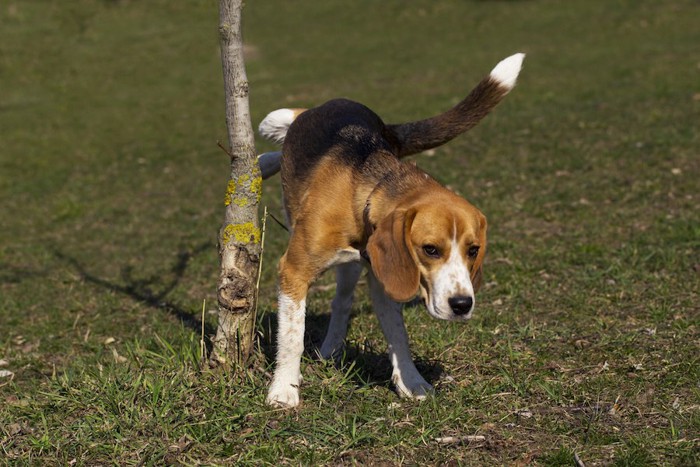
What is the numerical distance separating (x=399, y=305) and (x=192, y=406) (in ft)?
4.64

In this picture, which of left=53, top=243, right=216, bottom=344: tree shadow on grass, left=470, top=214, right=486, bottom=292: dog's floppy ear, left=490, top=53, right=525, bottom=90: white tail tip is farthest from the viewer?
left=53, top=243, right=216, bottom=344: tree shadow on grass

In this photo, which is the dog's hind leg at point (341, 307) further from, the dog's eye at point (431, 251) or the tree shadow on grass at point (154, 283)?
the tree shadow on grass at point (154, 283)

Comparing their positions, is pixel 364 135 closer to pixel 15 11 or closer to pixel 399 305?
pixel 399 305

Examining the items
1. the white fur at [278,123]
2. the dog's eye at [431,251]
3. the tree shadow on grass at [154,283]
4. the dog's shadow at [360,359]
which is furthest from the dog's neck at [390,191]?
the tree shadow on grass at [154,283]

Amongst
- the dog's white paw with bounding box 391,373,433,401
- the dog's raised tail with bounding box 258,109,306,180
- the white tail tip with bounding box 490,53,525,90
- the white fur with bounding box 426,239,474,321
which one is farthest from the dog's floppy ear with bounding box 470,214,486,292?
the dog's raised tail with bounding box 258,109,306,180

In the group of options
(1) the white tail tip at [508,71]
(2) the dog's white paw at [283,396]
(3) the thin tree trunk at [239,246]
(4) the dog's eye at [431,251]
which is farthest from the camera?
(1) the white tail tip at [508,71]

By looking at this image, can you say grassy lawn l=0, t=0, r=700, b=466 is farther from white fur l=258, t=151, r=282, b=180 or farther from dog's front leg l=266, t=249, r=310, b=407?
white fur l=258, t=151, r=282, b=180

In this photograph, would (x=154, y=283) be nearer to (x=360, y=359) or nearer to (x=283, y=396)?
(x=360, y=359)

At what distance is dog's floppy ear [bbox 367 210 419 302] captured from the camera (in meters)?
4.51

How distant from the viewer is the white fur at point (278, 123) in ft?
21.3

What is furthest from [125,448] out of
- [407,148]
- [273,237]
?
[273,237]

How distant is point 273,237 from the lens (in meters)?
9.93

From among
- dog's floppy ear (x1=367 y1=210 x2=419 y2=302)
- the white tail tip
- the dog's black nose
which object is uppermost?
the white tail tip

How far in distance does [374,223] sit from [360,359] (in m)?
1.40
